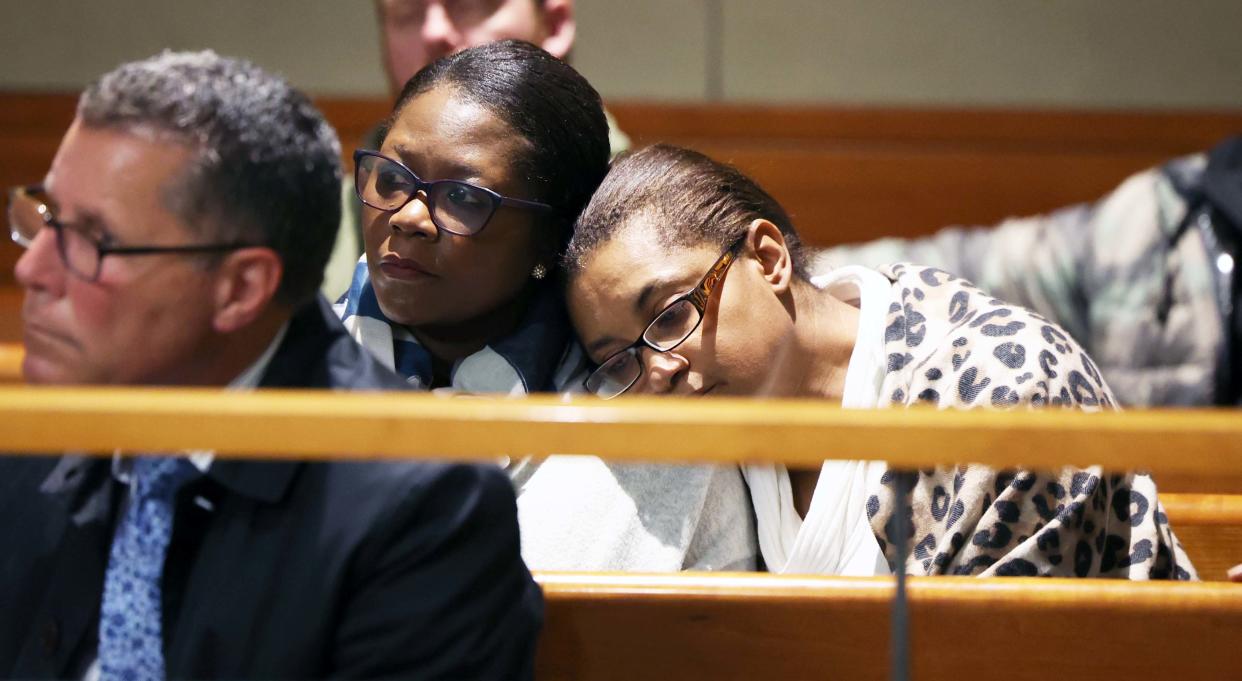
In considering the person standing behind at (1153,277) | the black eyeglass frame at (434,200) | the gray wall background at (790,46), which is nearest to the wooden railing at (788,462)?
the black eyeglass frame at (434,200)

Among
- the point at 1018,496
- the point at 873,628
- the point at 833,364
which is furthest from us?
the point at 833,364

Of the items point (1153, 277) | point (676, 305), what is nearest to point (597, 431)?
point (676, 305)

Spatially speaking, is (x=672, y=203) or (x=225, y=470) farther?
(x=672, y=203)

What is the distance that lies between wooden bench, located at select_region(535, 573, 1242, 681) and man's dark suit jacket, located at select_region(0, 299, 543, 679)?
16 cm

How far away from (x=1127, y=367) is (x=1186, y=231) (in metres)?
0.27

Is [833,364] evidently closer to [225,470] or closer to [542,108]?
[542,108]

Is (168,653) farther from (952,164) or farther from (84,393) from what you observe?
(952,164)

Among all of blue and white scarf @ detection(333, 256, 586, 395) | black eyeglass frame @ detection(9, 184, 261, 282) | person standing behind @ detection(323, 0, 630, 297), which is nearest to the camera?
black eyeglass frame @ detection(9, 184, 261, 282)

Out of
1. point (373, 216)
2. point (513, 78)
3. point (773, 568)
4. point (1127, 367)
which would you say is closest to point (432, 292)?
point (373, 216)

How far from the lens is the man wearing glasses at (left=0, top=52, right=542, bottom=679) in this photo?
1.14 meters

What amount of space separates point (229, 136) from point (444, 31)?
1.19m

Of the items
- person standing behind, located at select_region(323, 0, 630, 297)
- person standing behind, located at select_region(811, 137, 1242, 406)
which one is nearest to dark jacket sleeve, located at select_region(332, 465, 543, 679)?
person standing behind, located at select_region(323, 0, 630, 297)

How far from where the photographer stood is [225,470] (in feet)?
3.80

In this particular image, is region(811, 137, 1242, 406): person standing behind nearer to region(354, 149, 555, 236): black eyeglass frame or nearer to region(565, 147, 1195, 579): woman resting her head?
region(565, 147, 1195, 579): woman resting her head
